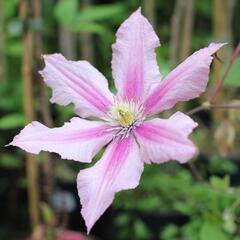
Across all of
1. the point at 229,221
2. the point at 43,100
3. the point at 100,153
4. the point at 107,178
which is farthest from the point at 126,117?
the point at 100,153

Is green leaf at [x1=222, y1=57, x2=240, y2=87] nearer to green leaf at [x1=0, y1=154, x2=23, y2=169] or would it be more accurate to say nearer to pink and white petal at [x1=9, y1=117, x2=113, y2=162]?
pink and white petal at [x1=9, y1=117, x2=113, y2=162]

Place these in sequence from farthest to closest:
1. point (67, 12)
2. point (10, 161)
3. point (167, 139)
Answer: point (10, 161)
point (67, 12)
point (167, 139)

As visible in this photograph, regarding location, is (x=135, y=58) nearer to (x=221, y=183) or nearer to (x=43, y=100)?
(x=221, y=183)

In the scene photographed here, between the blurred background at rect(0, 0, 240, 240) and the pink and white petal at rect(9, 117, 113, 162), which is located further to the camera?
the blurred background at rect(0, 0, 240, 240)

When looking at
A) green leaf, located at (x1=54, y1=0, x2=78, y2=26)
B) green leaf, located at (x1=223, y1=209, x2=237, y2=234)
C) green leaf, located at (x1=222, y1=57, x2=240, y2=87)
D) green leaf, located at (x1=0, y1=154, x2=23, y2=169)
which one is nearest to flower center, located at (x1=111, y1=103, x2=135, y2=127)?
green leaf, located at (x1=222, y1=57, x2=240, y2=87)

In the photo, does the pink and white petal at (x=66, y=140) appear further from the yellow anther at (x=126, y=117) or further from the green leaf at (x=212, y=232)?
the green leaf at (x=212, y=232)

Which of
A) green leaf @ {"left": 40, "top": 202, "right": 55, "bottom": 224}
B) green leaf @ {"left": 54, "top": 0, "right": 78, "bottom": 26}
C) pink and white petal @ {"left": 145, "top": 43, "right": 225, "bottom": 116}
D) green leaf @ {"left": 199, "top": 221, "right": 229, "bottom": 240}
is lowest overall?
green leaf @ {"left": 40, "top": 202, "right": 55, "bottom": 224}

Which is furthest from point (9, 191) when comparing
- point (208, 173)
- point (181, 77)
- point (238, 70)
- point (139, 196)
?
point (181, 77)
